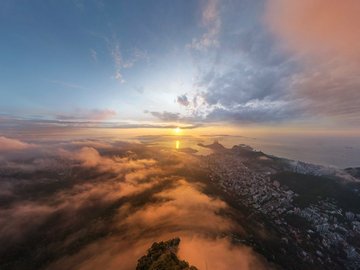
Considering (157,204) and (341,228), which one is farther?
(157,204)

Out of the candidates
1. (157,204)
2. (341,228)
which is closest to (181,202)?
(157,204)

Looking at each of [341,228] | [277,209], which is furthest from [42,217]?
[341,228]

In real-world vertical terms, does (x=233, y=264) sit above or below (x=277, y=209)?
below

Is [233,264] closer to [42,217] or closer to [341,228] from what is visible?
[341,228]

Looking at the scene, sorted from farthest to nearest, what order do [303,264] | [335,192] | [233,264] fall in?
1. [335,192]
2. [233,264]
3. [303,264]

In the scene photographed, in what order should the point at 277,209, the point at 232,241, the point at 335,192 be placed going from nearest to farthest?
the point at 232,241, the point at 277,209, the point at 335,192

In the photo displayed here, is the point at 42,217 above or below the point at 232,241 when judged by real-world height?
below

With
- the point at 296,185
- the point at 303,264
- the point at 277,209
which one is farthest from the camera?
the point at 296,185

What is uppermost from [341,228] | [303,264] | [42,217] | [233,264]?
[341,228]

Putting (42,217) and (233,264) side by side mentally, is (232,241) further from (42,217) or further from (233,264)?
(42,217)
